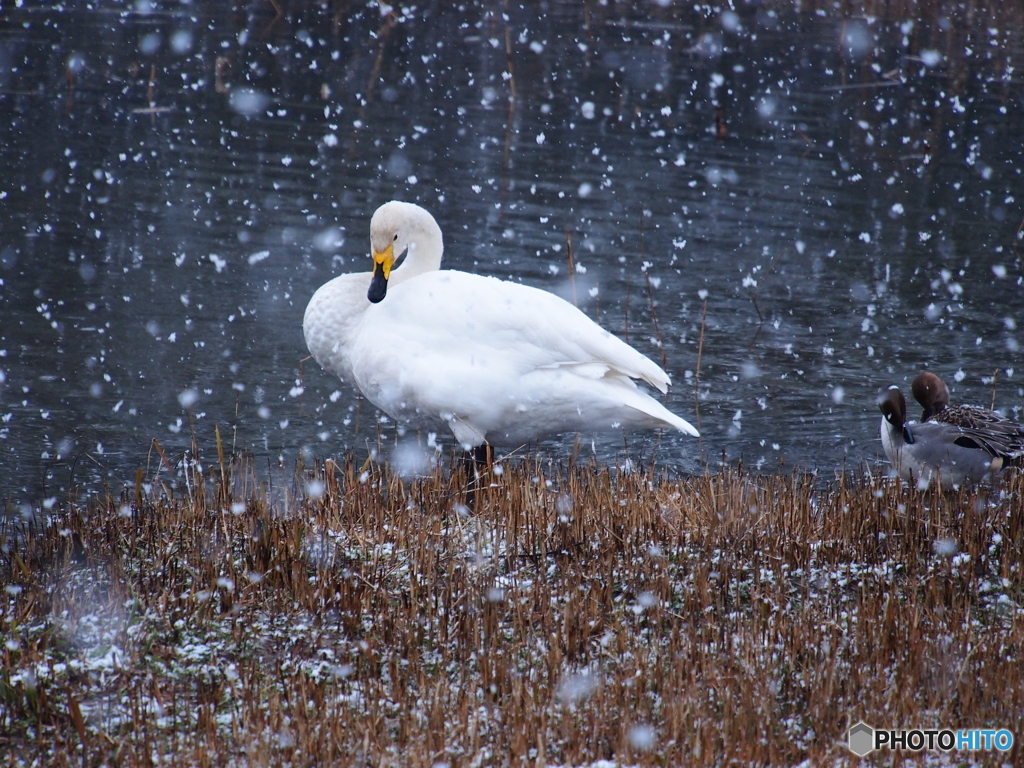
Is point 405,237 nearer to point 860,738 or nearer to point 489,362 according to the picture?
point 489,362

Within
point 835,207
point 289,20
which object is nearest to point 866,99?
point 835,207

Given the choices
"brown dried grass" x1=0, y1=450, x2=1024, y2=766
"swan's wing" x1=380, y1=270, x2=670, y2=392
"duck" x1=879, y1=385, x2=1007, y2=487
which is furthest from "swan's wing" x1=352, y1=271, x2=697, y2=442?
"duck" x1=879, y1=385, x2=1007, y2=487

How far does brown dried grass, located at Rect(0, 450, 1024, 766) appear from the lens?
3.68 m

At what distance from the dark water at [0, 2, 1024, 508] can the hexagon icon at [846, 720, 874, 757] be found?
13.8ft

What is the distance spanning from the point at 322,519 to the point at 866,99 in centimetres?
2283

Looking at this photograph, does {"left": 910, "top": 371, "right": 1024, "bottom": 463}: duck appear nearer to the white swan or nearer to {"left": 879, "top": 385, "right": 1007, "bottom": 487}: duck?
{"left": 879, "top": 385, "right": 1007, "bottom": 487}: duck

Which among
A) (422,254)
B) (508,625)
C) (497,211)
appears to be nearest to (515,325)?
(422,254)

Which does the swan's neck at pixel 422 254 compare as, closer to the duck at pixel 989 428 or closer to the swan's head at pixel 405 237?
the swan's head at pixel 405 237

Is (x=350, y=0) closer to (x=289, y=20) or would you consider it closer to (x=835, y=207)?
(x=289, y=20)

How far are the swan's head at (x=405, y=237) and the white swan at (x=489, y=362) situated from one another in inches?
14.9

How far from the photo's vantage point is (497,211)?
51.4 feet

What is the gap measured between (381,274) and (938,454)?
3297 mm

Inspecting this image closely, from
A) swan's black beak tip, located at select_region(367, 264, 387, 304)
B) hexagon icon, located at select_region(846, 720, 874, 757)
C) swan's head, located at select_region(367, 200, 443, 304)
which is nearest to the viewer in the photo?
hexagon icon, located at select_region(846, 720, 874, 757)

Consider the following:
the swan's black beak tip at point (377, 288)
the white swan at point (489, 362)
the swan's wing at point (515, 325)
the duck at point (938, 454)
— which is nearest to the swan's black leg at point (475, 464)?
the white swan at point (489, 362)
